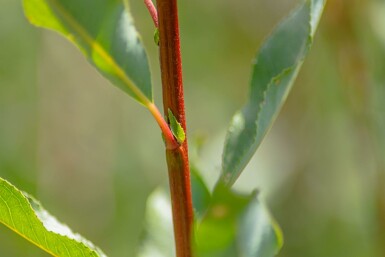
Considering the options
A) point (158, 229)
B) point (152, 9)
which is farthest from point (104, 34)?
point (158, 229)

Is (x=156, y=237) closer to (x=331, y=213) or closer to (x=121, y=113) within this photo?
(x=331, y=213)

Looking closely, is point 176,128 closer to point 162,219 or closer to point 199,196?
point 199,196

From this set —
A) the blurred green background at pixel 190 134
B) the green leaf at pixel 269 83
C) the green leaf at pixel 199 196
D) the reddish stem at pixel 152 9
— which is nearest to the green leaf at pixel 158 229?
the green leaf at pixel 199 196

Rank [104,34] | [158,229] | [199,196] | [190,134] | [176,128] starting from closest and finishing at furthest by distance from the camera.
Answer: [176,128], [104,34], [199,196], [158,229], [190,134]

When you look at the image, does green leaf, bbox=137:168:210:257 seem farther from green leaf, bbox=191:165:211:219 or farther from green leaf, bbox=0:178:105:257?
green leaf, bbox=0:178:105:257

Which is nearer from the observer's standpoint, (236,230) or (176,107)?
(176,107)

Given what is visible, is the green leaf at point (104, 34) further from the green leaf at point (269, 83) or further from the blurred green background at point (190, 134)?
the blurred green background at point (190, 134)

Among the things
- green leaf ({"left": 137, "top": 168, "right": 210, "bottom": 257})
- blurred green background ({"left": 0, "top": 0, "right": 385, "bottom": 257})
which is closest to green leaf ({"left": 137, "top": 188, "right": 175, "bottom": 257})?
green leaf ({"left": 137, "top": 168, "right": 210, "bottom": 257})
